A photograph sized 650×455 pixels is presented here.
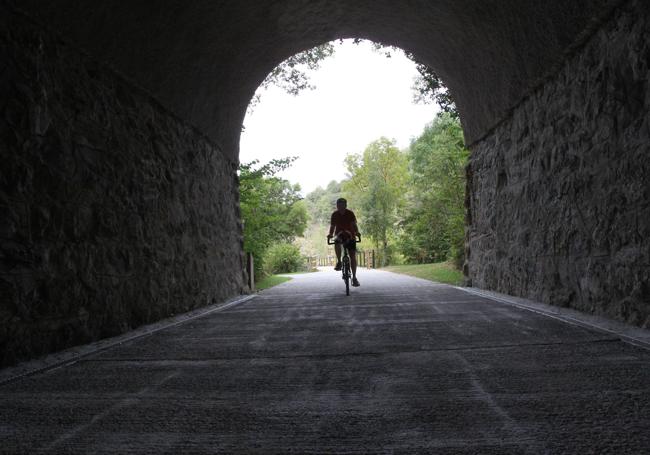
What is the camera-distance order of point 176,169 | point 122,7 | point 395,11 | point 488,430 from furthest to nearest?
point 395,11 < point 176,169 < point 122,7 < point 488,430

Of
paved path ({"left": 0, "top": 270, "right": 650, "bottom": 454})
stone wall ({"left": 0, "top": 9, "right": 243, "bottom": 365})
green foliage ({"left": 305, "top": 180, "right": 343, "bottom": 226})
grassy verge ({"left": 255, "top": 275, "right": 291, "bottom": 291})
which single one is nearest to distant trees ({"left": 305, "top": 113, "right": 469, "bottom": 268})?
grassy verge ({"left": 255, "top": 275, "right": 291, "bottom": 291})

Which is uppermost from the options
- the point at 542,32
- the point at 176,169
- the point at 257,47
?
the point at 257,47

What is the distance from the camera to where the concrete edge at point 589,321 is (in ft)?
11.3

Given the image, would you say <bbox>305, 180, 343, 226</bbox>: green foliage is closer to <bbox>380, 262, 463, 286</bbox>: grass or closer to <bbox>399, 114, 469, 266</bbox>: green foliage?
<bbox>399, 114, 469, 266</bbox>: green foliage

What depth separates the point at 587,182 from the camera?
472 cm

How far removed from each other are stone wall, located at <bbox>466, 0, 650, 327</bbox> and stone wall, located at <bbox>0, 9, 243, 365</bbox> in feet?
15.0

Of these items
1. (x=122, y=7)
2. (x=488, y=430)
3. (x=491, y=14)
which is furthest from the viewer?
(x=491, y=14)

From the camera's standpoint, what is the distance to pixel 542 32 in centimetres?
511

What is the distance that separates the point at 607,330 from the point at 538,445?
251 cm

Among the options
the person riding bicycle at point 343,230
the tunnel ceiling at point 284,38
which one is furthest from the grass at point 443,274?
the tunnel ceiling at point 284,38

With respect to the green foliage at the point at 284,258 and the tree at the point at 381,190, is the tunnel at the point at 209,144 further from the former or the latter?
the tree at the point at 381,190

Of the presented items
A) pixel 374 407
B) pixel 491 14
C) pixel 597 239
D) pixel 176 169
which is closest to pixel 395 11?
pixel 491 14

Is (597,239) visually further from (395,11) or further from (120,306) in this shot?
(395,11)

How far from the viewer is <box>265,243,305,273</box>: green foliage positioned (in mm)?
23984
